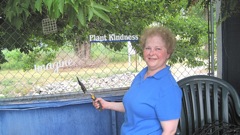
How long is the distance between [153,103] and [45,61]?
4.17 feet

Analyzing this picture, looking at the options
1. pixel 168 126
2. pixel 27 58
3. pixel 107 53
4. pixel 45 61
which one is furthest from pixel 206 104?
pixel 27 58

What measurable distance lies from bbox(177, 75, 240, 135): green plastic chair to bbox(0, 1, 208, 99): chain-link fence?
2.26 feet

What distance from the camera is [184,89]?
234 centimetres

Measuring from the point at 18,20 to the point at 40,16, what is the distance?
447 millimetres

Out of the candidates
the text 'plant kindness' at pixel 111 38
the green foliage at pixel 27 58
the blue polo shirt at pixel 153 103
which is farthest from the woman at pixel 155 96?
the green foliage at pixel 27 58

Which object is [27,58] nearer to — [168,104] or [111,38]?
[111,38]

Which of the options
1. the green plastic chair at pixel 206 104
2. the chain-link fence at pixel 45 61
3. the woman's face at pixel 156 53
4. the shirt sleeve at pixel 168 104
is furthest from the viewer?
the chain-link fence at pixel 45 61

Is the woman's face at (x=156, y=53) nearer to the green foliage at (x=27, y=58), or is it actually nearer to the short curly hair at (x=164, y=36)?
the short curly hair at (x=164, y=36)

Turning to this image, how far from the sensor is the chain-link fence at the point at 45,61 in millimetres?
2631

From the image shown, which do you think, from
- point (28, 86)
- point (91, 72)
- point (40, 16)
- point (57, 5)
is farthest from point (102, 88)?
point (57, 5)

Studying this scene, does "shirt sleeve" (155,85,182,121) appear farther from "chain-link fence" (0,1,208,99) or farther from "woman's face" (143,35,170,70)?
"chain-link fence" (0,1,208,99)

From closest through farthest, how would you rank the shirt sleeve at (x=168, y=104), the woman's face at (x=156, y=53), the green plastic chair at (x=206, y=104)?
the shirt sleeve at (x=168, y=104)
the woman's face at (x=156, y=53)
the green plastic chair at (x=206, y=104)

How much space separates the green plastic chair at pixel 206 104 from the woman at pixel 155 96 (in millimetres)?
535

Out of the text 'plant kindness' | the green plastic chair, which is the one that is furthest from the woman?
the text 'plant kindness'
